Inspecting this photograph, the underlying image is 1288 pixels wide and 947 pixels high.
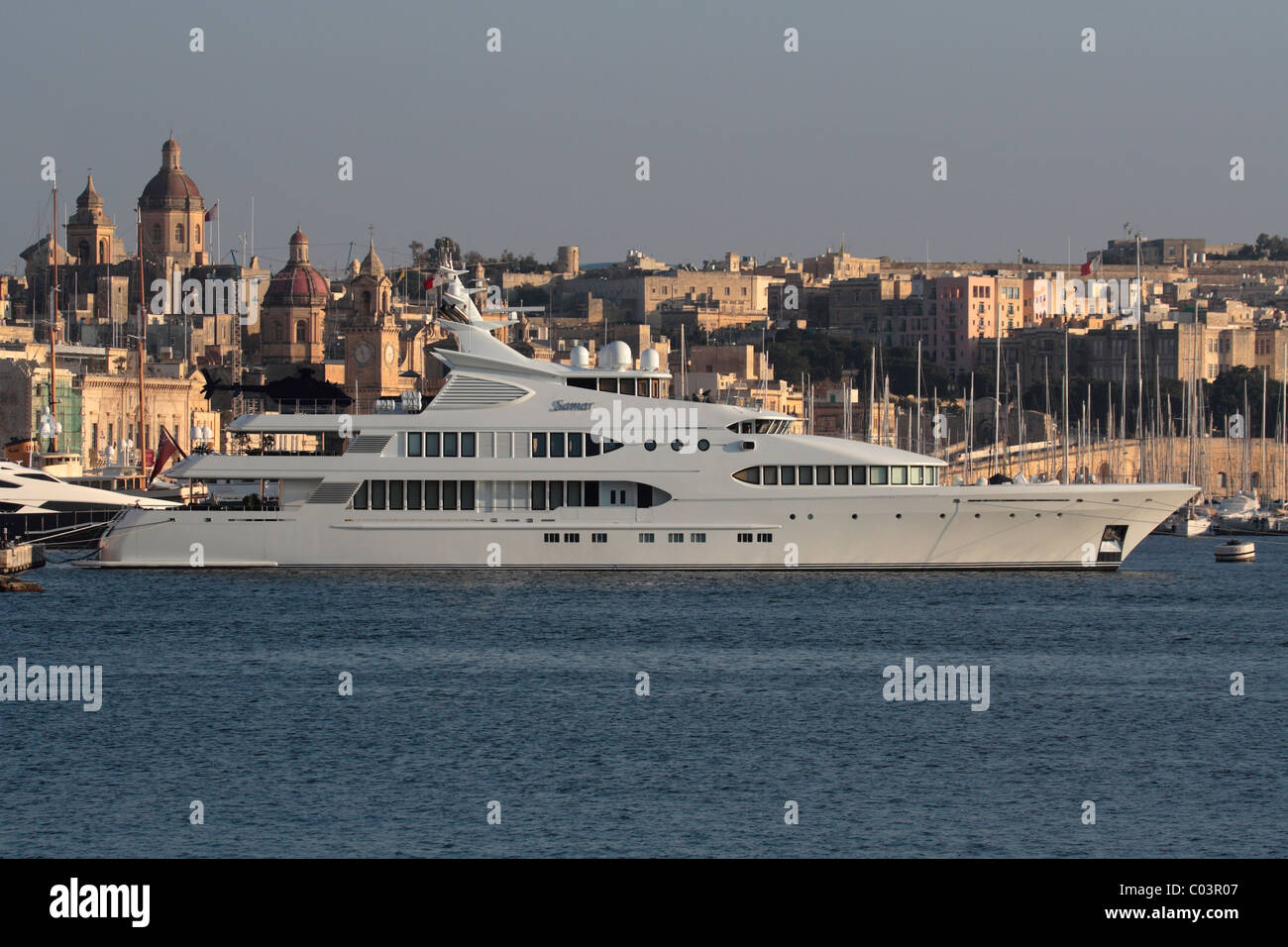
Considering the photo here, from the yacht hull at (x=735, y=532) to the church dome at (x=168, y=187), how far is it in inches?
4868

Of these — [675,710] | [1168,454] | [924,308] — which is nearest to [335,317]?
[924,308]

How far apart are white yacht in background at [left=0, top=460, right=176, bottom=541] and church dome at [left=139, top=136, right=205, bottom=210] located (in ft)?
341

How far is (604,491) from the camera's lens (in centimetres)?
4744

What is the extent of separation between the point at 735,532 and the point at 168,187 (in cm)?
12999

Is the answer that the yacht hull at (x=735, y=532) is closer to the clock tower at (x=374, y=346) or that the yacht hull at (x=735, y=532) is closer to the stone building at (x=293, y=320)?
the clock tower at (x=374, y=346)

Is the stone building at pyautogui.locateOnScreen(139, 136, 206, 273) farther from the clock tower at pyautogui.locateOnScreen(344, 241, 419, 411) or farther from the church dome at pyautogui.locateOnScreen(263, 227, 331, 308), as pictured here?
the clock tower at pyautogui.locateOnScreen(344, 241, 419, 411)

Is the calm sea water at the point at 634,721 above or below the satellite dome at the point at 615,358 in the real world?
below

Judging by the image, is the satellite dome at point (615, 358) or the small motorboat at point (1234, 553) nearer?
the satellite dome at point (615, 358)

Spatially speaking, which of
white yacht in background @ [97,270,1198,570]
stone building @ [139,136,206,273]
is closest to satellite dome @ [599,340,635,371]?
white yacht in background @ [97,270,1198,570]

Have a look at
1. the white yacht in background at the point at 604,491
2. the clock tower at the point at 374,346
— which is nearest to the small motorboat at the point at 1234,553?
the white yacht in background at the point at 604,491

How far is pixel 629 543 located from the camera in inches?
1865

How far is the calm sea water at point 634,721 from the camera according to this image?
22.3 meters

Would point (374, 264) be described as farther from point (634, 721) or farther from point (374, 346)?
point (634, 721)
